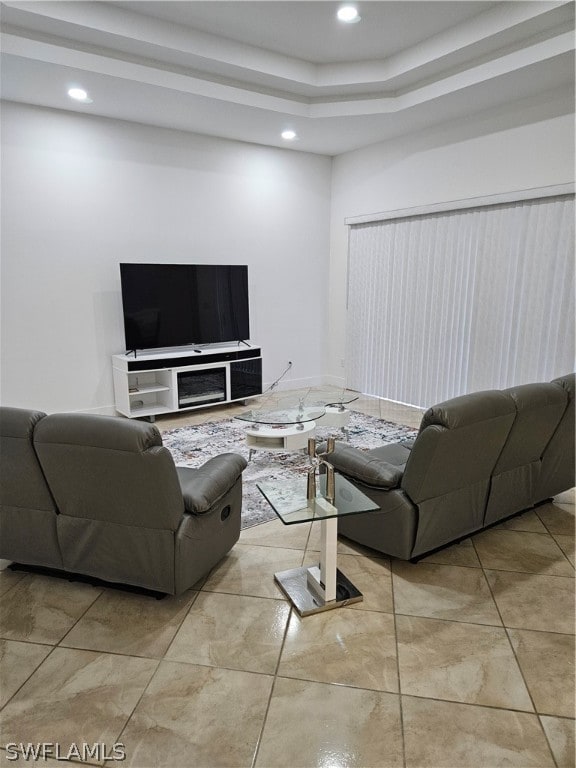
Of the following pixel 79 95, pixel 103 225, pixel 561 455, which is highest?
pixel 79 95

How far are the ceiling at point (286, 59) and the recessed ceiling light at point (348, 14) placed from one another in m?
0.05

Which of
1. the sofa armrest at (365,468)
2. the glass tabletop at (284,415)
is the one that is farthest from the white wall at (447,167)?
the sofa armrest at (365,468)

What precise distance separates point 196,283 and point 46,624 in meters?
3.86

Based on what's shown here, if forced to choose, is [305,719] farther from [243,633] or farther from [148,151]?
[148,151]

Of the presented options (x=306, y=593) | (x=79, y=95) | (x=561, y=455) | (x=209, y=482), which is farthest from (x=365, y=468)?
(x=79, y=95)

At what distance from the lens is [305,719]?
5.48 feet

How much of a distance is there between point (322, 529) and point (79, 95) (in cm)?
421

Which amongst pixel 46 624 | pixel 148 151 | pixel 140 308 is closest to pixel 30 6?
pixel 148 151

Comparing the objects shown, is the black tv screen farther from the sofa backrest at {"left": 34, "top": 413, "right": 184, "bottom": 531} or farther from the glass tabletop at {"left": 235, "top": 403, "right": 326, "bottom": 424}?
the sofa backrest at {"left": 34, "top": 413, "right": 184, "bottom": 531}

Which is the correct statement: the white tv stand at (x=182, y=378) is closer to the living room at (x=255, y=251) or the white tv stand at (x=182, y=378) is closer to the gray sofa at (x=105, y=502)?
the living room at (x=255, y=251)

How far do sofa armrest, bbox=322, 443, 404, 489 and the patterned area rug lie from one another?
609 mm

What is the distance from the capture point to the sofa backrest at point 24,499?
6.79 ft

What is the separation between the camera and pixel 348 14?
139 inches

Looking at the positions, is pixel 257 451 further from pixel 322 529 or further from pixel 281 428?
pixel 322 529
